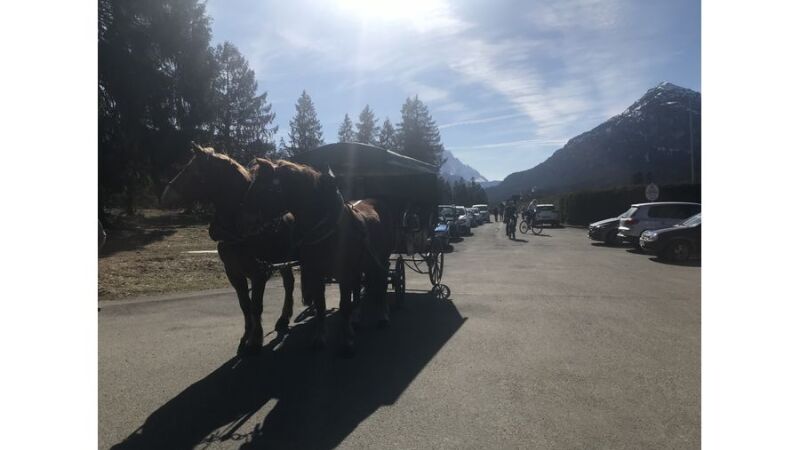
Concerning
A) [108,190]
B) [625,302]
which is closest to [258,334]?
[625,302]

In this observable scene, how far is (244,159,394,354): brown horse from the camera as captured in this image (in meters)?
4.79

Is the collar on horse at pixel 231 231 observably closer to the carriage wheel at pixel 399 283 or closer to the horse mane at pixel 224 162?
the horse mane at pixel 224 162

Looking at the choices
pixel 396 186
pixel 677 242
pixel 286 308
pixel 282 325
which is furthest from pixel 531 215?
pixel 282 325

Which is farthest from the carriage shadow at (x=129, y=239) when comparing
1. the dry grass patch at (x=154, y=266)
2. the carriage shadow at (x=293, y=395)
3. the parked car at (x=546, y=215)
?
the parked car at (x=546, y=215)

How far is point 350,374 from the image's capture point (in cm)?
472

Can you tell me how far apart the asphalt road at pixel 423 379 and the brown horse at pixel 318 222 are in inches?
30.2

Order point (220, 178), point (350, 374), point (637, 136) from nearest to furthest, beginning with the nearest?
point (350, 374) < point (220, 178) < point (637, 136)

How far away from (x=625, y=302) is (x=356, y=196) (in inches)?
197

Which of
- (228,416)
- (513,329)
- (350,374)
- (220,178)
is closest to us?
(228,416)

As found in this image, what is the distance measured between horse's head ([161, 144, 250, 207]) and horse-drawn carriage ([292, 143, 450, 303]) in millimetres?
2141

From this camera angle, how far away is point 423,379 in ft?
14.8

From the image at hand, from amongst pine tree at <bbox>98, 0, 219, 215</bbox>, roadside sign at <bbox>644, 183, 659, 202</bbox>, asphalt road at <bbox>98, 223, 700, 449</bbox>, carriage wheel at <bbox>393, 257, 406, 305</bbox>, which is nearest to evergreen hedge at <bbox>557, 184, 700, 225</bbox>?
roadside sign at <bbox>644, 183, 659, 202</bbox>

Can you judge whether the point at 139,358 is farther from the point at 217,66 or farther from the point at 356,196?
the point at 217,66

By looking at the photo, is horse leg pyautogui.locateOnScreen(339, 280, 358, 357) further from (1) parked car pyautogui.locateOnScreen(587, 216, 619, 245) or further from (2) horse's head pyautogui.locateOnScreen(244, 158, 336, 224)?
(1) parked car pyautogui.locateOnScreen(587, 216, 619, 245)
